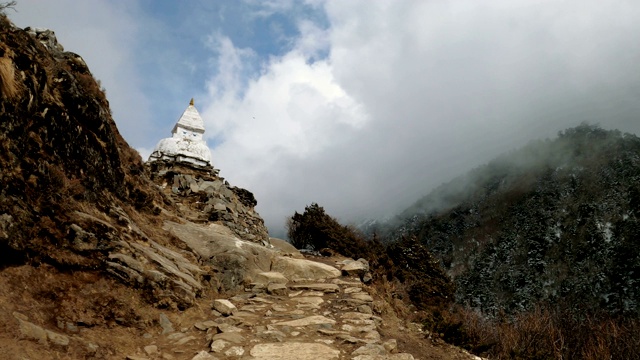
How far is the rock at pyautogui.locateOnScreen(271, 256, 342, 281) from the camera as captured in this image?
10.0 m

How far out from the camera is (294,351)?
18.2 feet

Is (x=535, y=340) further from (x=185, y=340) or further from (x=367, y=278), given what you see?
(x=185, y=340)

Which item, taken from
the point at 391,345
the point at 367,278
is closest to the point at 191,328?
the point at 391,345

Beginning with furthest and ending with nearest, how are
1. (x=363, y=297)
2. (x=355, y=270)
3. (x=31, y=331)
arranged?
(x=355, y=270), (x=363, y=297), (x=31, y=331)

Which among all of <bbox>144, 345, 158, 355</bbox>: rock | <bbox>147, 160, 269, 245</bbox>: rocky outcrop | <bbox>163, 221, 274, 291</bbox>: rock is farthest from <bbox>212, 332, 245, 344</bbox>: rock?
<bbox>147, 160, 269, 245</bbox>: rocky outcrop

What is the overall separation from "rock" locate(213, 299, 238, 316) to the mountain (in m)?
24.4

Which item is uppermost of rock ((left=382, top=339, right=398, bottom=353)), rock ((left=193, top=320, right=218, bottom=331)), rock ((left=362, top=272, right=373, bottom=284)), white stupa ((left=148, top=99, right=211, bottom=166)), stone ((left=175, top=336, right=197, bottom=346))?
white stupa ((left=148, top=99, right=211, bottom=166))

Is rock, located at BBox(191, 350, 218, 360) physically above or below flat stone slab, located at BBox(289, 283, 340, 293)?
below

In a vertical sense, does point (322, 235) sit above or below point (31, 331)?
above

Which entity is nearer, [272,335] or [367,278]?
[272,335]

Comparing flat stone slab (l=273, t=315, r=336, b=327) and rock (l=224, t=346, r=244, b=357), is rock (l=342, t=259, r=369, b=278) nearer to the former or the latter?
flat stone slab (l=273, t=315, r=336, b=327)

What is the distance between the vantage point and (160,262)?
22.1 ft

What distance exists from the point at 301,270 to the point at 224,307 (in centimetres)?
356

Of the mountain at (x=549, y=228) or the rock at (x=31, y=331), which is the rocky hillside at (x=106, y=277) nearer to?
the rock at (x=31, y=331)
